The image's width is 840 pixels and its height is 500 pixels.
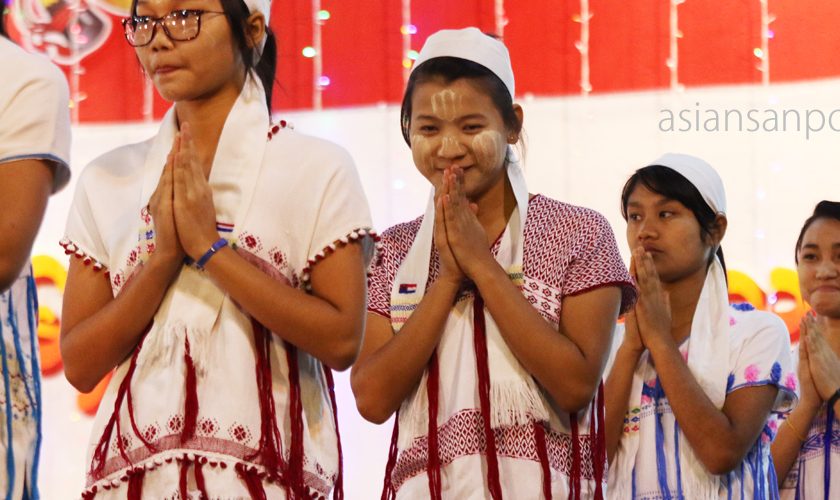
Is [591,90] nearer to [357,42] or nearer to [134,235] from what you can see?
[357,42]

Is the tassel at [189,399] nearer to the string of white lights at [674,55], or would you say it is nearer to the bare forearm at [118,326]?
the bare forearm at [118,326]

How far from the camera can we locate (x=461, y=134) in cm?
230

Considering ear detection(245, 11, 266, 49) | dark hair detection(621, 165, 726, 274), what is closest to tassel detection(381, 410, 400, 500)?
ear detection(245, 11, 266, 49)

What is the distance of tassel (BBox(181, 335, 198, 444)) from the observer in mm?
1803

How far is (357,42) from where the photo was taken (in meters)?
4.65

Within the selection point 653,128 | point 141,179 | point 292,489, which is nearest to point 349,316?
point 292,489

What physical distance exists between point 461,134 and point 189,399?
77cm

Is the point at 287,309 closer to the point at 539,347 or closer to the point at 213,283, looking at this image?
the point at 213,283

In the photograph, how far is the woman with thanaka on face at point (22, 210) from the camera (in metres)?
1.82

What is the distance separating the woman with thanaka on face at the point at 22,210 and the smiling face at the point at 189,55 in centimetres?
15

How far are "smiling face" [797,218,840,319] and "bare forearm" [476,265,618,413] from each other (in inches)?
68.5

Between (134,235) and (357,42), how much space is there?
9.17 ft

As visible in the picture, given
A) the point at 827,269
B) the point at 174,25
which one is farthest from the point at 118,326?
the point at 827,269

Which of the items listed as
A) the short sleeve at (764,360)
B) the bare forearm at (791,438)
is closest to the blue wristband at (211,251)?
the short sleeve at (764,360)
